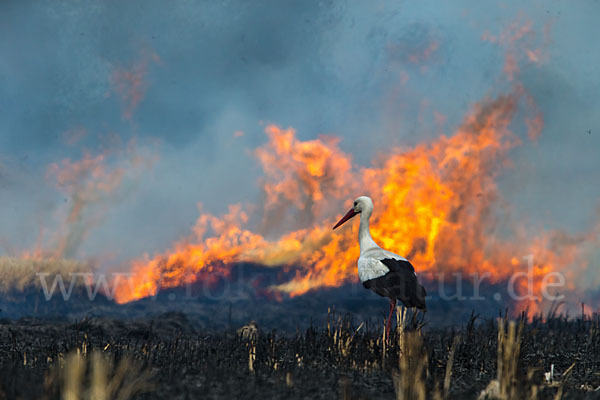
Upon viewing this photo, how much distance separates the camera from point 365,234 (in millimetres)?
9688

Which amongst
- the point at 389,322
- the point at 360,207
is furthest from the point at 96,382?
the point at 360,207

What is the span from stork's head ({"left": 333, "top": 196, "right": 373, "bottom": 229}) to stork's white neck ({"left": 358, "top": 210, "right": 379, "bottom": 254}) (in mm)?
60

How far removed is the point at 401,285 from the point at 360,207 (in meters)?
2.67

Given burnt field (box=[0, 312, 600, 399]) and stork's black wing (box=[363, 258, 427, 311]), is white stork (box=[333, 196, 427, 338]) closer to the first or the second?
stork's black wing (box=[363, 258, 427, 311])

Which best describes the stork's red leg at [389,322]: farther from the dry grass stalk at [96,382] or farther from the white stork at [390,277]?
the dry grass stalk at [96,382]

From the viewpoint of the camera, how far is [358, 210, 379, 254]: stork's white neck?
9.37 metres

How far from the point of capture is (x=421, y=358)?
203 inches

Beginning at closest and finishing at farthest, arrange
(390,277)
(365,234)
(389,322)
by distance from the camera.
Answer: (389,322) → (390,277) → (365,234)

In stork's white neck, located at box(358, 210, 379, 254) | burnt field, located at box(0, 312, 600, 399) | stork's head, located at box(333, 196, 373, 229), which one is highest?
stork's head, located at box(333, 196, 373, 229)

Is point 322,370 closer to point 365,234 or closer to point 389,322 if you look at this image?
point 389,322

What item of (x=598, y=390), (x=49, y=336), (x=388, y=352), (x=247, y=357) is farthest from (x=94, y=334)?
(x=598, y=390)

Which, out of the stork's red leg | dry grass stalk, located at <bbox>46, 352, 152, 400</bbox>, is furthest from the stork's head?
dry grass stalk, located at <bbox>46, 352, 152, 400</bbox>

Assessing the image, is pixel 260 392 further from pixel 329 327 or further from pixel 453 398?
pixel 329 327

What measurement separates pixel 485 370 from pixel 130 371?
15.9 feet
